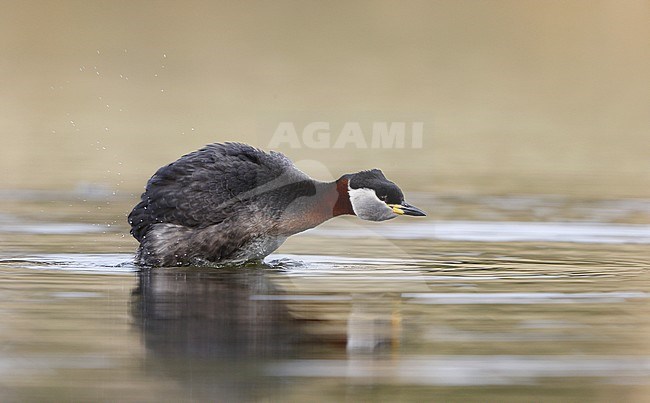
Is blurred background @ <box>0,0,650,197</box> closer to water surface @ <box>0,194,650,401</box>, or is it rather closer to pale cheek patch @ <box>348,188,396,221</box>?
water surface @ <box>0,194,650,401</box>

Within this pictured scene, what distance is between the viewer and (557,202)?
17906 mm

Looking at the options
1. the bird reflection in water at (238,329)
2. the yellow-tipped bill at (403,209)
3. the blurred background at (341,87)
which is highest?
the blurred background at (341,87)

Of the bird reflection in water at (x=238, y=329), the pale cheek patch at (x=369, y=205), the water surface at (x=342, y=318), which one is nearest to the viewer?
the water surface at (x=342, y=318)

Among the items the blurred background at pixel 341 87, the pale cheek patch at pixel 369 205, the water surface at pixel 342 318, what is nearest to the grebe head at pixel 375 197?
the pale cheek patch at pixel 369 205

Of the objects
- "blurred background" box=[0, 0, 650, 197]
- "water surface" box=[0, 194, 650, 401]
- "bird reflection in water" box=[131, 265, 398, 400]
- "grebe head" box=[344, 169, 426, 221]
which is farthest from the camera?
"blurred background" box=[0, 0, 650, 197]

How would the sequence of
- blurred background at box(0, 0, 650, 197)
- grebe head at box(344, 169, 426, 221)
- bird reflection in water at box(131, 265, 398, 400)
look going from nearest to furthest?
bird reflection in water at box(131, 265, 398, 400)
grebe head at box(344, 169, 426, 221)
blurred background at box(0, 0, 650, 197)

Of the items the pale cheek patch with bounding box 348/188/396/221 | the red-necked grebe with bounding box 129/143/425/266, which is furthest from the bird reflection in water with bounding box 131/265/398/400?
the pale cheek patch with bounding box 348/188/396/221

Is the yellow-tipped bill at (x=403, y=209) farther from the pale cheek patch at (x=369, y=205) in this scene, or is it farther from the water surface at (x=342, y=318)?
the water surface at (x=342, y=318)

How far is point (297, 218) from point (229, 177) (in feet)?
2.22

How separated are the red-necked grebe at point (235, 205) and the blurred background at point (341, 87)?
5.35 meters

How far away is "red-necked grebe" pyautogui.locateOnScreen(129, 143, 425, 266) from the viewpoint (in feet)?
42.3

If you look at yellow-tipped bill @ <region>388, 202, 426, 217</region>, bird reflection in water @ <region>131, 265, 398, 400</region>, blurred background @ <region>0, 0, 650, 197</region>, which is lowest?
bird reflection in water @ <region>131, 265, 398, 400</region>

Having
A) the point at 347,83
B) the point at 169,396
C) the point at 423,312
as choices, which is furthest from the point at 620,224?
the point at 347,83

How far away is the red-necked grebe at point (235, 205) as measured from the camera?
12.9 m
